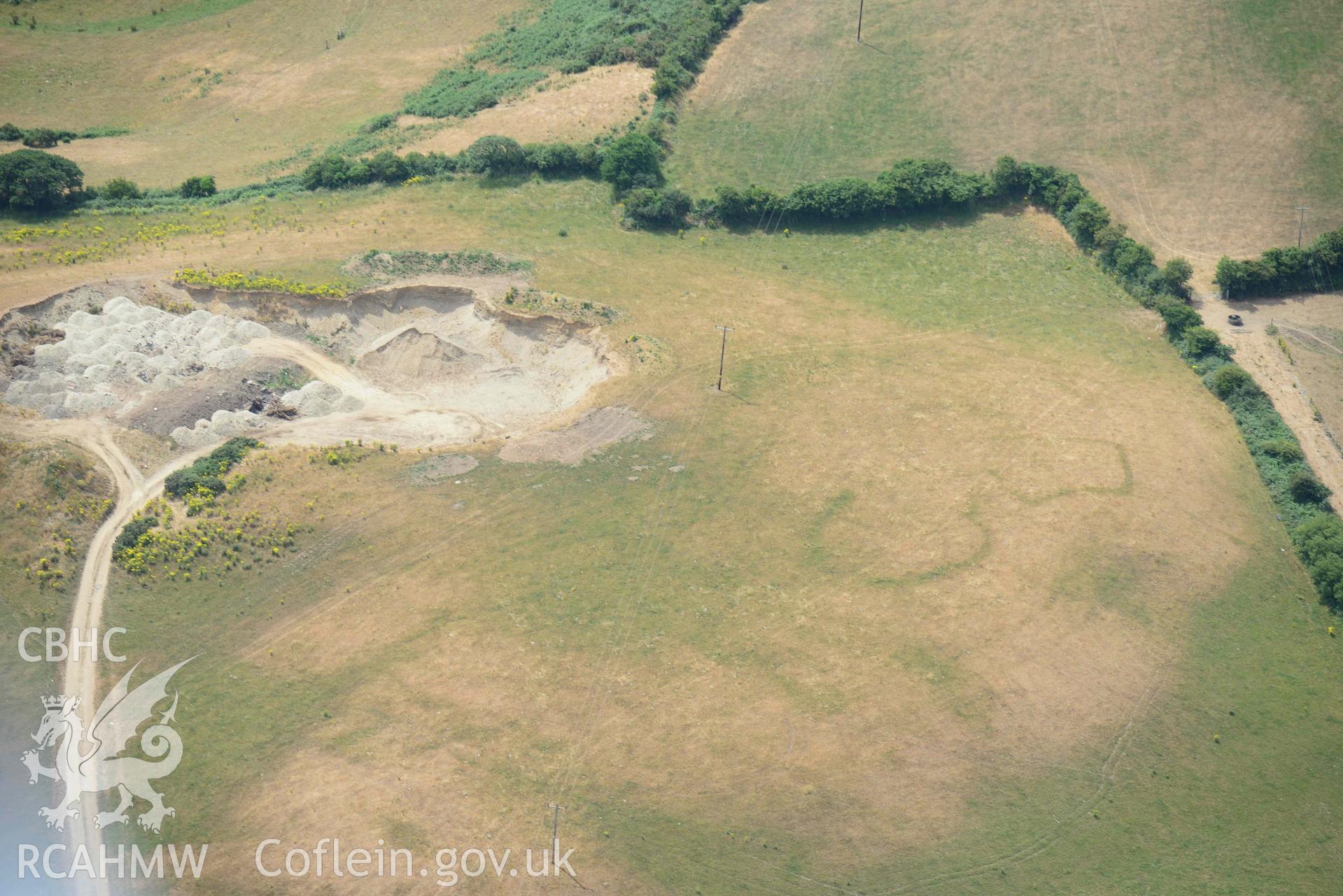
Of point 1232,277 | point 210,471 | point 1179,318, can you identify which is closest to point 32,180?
point 210,471

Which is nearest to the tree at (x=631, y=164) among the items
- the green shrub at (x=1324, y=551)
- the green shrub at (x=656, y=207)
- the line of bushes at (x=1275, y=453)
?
the green shrub at (x=656, y=207)

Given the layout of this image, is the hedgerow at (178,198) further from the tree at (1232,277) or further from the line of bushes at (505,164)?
the tree at (1232,277)

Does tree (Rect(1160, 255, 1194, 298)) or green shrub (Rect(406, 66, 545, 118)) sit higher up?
green shrub (Rect(406, 66, 545, 118))

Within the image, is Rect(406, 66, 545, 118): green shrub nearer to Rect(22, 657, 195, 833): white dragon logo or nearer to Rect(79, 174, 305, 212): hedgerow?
Rect(79, 174, 305, 212): hedgerow

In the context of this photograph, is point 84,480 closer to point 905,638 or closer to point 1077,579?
point 905,638

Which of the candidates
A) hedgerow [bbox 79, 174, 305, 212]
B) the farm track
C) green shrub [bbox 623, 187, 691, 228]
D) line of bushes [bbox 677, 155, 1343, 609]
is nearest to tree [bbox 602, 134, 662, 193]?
green shrub [bbox 623, 187, 691, 228]

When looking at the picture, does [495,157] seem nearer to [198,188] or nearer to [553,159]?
[553,159]
